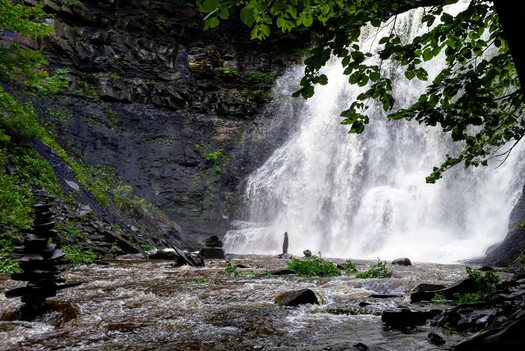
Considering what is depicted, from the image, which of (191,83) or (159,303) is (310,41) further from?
(159,303)

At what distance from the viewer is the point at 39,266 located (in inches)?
161

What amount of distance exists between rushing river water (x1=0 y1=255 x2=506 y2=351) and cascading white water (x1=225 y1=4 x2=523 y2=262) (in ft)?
40.9

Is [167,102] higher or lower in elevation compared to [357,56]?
higher

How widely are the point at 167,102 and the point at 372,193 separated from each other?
55.6ft

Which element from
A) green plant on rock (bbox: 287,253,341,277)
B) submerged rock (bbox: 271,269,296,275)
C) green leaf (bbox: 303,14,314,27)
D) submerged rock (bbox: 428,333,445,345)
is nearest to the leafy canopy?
green leaf (bbox: 303,14,314,27)

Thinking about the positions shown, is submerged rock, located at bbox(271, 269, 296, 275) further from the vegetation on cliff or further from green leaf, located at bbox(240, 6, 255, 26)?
green leaf, located at bbox(240, 6, 255, 26)

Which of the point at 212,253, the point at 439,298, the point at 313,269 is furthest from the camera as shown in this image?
the point at 212,253

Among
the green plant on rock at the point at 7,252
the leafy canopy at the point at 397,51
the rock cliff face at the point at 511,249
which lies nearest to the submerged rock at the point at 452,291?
the leafy canopy at the point at 397,51

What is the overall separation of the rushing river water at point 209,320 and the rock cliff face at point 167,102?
15.1 meters

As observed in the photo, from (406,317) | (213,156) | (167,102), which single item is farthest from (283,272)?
(167,102)

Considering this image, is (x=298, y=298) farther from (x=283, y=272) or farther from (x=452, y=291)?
(x=283, y=272)

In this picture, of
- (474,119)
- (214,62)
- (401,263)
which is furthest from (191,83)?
(474,119)

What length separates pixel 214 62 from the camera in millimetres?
31375

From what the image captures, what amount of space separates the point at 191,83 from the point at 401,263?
76.4 feet
